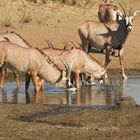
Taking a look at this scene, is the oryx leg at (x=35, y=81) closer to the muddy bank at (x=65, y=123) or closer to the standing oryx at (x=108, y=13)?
the muddy bank at (x=65, y=123)

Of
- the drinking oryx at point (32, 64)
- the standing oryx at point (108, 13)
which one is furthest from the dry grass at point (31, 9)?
the drinking oryx at point (32, 64)

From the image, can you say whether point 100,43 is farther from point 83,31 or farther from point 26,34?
point 26,34

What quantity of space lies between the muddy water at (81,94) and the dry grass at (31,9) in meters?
9.51

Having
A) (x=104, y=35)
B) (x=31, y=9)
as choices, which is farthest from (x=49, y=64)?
(x=31, y=9)

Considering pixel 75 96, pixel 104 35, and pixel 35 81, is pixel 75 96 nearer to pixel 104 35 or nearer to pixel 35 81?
pixel 35 81

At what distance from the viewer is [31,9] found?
30.7 metres

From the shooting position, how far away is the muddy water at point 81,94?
15109 mm

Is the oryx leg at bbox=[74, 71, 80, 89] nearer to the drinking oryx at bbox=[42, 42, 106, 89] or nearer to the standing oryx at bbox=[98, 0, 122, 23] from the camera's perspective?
the drinking oryx at bbox=[42, 42, 106, 89]

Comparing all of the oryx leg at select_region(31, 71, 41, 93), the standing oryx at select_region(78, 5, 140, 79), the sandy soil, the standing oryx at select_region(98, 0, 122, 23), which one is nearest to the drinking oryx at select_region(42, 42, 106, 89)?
the oryx leg at select_region(31, 71, 41, 93)

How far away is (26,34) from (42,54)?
29.5 ft

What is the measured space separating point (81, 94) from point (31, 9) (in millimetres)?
14706

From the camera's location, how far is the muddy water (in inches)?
595

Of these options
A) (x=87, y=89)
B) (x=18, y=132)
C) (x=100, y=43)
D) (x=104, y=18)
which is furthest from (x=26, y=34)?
(x=18, y=132)

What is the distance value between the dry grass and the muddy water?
9.51 meters
